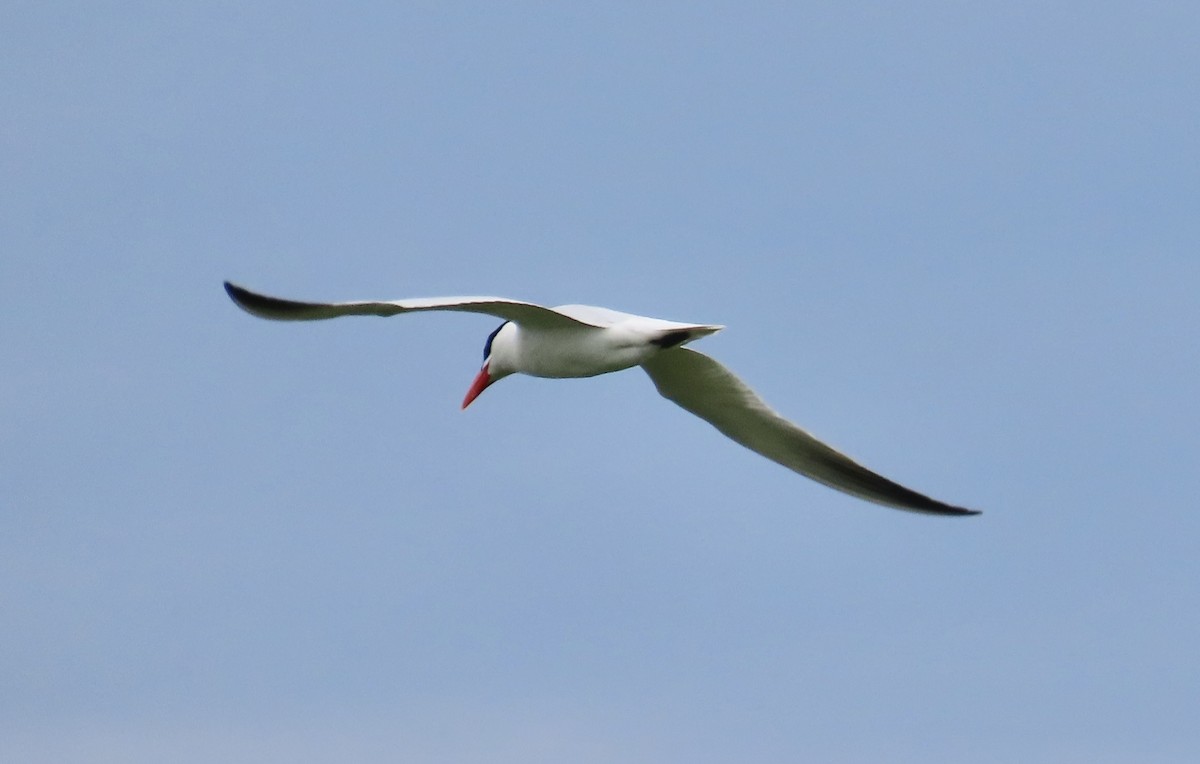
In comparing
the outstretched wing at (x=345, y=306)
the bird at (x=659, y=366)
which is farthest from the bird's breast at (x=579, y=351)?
the outstretched wing at (x=345, y=306)

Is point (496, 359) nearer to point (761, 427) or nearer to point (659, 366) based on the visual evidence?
point (659, 366)

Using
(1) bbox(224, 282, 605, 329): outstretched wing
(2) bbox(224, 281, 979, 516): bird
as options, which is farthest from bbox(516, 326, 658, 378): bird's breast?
(1) bbox(224, 282, 605, 329): outstretched wing

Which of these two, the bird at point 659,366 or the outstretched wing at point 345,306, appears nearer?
the outstretched wing at point 345,306

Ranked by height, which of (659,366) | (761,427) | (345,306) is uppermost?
(659,366)

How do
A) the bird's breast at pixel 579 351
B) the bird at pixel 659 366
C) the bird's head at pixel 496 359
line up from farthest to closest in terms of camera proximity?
the bird's head at pixel 496 359 → the bird's breast at pixel 579 351 → the bird at pixel 659 366

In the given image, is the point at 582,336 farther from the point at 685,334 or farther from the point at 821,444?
the point at 821,444

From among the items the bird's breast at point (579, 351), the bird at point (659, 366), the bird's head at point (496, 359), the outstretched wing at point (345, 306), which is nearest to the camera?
the outstretched wing at point (345, 306)

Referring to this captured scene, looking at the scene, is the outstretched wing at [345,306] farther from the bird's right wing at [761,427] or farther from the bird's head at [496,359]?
the bird's right wing at [761,427]

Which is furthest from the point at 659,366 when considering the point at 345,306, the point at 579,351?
the point at 345,306
